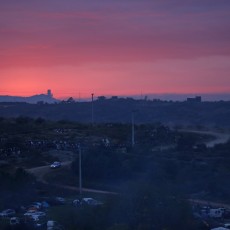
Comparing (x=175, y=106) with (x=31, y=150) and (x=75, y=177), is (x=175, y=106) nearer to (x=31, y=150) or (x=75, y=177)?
(x=31, y=150)

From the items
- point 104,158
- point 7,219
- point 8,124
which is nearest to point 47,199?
point 7,219

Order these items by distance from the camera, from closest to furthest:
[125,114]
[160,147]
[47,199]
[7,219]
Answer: [7,219] → [47,199] → [160,147] → [125,114]

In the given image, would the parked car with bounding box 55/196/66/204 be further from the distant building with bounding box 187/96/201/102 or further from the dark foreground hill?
the distant building with bounding box 187/96/201/102

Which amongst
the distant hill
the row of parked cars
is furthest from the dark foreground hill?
the row of parked cars

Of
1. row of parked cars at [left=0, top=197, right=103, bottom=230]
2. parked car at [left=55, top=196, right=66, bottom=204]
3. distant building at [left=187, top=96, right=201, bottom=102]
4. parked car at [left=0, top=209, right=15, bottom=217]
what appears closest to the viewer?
row of parked cars at [left=0, top=197, right=103, bottom=230]

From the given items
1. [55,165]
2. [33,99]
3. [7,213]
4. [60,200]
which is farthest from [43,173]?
[33,99]

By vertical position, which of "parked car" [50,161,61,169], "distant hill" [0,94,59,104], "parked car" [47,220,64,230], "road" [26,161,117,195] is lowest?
"road" [26,161,117,195]

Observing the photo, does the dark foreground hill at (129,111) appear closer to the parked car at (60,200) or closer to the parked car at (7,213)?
the parked car at (60,200)

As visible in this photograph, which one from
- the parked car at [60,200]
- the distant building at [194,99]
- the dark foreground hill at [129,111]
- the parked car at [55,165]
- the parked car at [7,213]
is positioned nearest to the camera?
the parked car at [7,213]

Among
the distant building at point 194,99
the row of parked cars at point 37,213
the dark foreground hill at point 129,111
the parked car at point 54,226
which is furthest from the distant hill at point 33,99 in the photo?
the parked car at point 54,226
